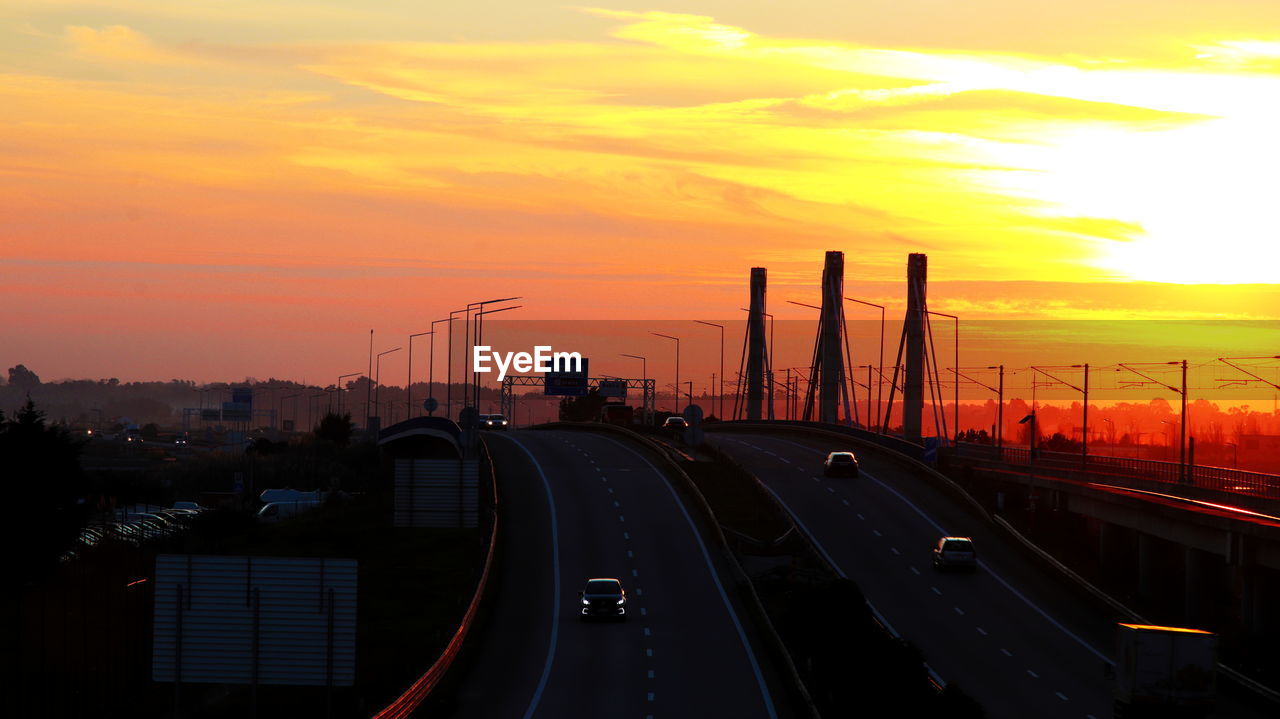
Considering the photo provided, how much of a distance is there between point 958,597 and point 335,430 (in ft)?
387

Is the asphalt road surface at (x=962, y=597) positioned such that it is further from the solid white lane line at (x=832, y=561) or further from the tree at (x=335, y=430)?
the tree at (x=335, y=430)

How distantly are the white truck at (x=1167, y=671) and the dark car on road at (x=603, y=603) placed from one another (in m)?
22.2

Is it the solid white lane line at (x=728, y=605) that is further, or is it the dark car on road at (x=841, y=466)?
the dark car on road at (x=841, y=466)

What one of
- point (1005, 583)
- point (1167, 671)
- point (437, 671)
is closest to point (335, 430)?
point (1005, 583)

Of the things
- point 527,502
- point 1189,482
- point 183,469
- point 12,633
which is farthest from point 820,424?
point 12,633

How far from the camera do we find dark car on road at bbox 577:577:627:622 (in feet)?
184

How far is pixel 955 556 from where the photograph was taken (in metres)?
67.4

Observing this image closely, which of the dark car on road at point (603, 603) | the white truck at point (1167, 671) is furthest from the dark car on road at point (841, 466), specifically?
the white truck at point (1167, 671)

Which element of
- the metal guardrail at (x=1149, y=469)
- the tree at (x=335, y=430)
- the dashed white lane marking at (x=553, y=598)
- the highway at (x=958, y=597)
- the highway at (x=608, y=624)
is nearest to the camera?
the highway at (x=608, y=624)

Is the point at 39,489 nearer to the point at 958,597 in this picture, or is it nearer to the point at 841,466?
the point at 958,597

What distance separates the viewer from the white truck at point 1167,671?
3841 centimetres

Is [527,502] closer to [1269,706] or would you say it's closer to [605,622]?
[605,622]

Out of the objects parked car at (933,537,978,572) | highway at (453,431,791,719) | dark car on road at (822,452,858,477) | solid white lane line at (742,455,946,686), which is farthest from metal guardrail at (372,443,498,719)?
dark car on road at (822,452,858,477)

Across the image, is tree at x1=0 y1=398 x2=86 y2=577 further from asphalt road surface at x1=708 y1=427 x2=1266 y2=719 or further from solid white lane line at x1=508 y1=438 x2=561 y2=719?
asphalt road surface at x1=708 y1=427 x2=1266 y2=719
